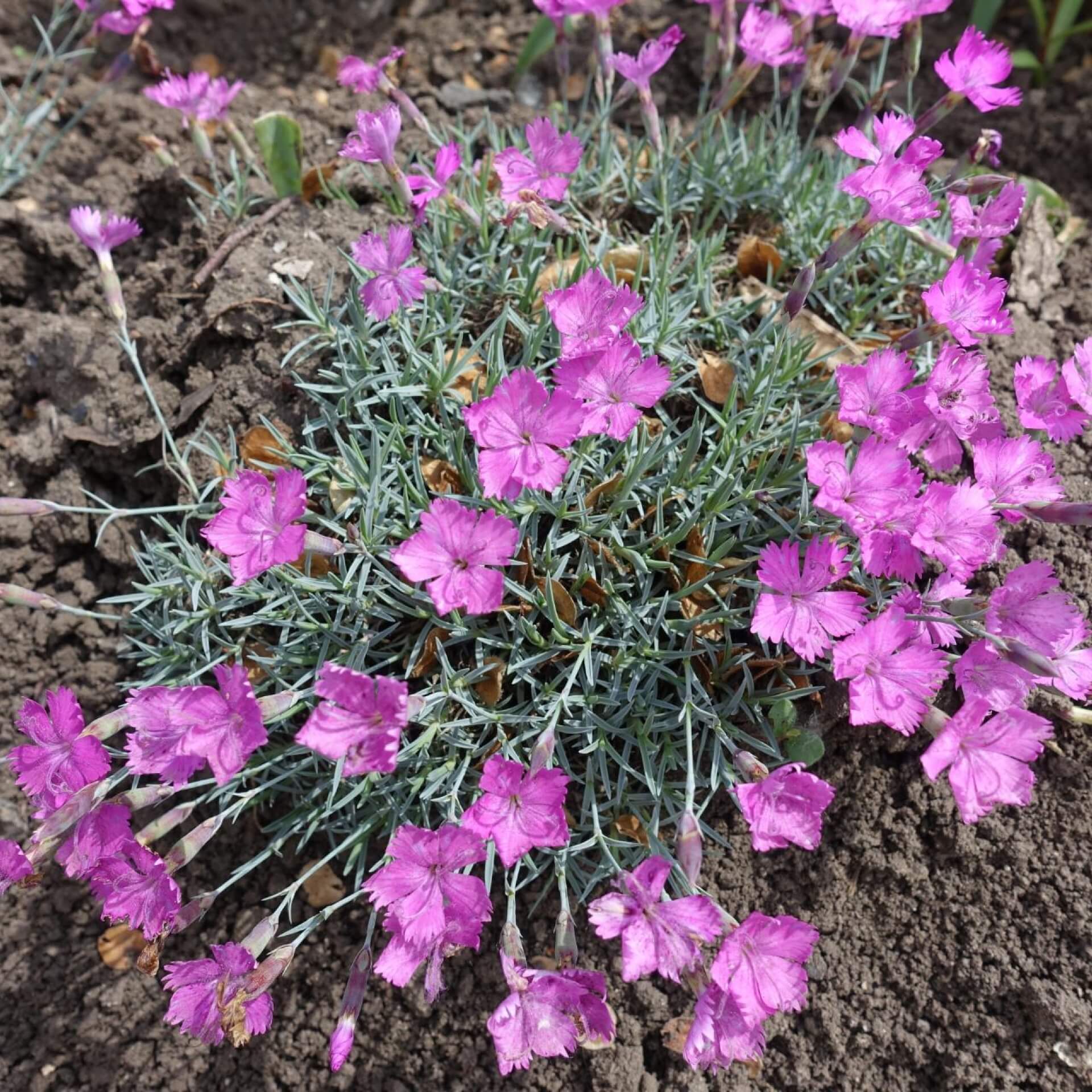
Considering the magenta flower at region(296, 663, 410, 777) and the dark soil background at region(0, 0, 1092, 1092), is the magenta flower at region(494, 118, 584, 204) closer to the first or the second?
the dark soil background at region(0, 0, 1092, 1092)

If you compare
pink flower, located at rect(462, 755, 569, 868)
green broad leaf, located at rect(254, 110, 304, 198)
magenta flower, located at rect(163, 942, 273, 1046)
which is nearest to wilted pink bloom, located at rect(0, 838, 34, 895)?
magenta flower, located at rect(163, 942, 273, 1046)

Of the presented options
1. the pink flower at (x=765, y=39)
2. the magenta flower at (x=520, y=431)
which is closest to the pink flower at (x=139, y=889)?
the magenta flower at (x=520, y=431)

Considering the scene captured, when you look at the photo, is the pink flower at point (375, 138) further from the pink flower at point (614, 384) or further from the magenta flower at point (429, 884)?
the magenta flower at point (429, 884)

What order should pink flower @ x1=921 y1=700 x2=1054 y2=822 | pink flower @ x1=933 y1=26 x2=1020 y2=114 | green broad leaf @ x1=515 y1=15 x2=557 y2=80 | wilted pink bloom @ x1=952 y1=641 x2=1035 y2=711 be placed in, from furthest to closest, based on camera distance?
green broad leaf @ x1=515 y1=15 x2=557 y2=80, pink flower @ x1=933 y1=26 x2=1020 y2=114, wilted pink bloom @ x1=952 y1=641 x2=1035 y2=711, pink flower @ x1=921 y1=700 x2=1054 y2=822

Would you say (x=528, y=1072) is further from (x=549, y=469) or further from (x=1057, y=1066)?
(x=549, y=469)

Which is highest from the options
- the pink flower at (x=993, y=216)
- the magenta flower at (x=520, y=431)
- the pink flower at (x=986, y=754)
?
the pink flower at (x=993, y=216)

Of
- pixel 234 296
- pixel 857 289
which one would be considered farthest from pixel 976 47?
pixel 234 296

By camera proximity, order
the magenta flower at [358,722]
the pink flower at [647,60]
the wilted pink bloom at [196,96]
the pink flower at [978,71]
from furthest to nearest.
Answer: the wilted pink bloom at [196,96] < the pink flower at [647,60] < the pink flower at [978,71] < the magenta flower at [358,722]
